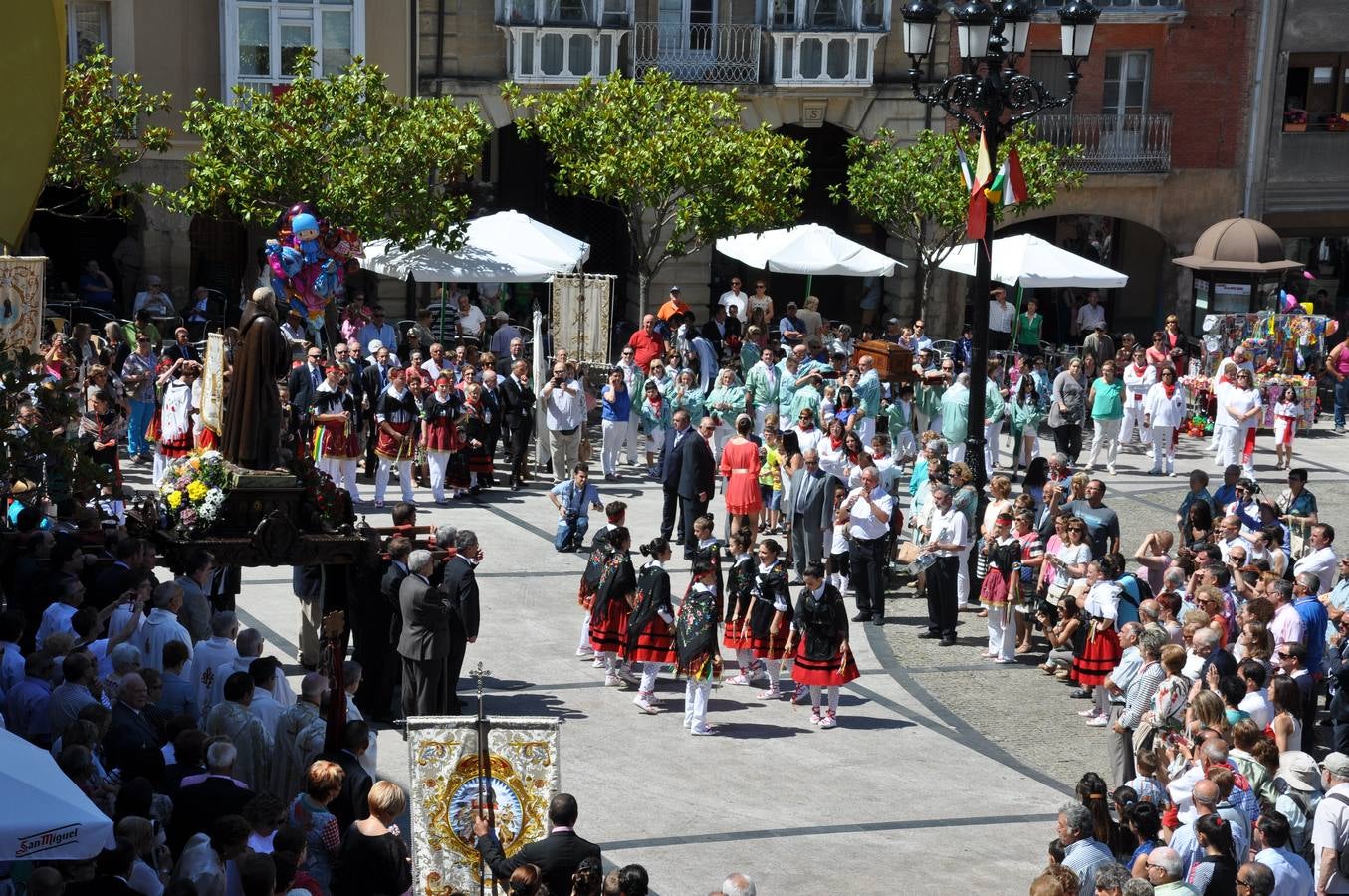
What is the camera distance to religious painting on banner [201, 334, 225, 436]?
1595cm

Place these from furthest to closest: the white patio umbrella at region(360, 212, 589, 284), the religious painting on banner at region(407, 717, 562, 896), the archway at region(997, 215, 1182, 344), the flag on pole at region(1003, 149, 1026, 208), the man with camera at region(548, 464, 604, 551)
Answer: the archway at region(997, 215, 1182, 344) < the white patio umbrella at region(360, 212, 589, 284) < the man with camera at region(548, 464, 604, 551) < the flag on pole at region(1003, 149, 1026, 208) < the religious painting on banner at region(407, 717, 562, 896)

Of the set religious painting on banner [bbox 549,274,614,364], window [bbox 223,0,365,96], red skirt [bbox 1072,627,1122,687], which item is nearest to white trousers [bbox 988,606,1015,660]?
red skirt [bbox 1072,627,1122,687]

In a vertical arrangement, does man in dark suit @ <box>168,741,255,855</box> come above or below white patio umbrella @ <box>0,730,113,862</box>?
below

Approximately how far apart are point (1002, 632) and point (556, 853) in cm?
870

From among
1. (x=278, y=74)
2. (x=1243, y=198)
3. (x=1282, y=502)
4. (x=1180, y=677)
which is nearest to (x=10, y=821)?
(x=1180, y=677)

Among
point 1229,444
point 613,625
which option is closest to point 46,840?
point 613,625

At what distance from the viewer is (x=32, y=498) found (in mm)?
14750

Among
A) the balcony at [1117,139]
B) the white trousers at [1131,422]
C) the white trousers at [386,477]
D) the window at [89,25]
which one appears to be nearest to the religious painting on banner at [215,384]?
the white trousers at [386,477]

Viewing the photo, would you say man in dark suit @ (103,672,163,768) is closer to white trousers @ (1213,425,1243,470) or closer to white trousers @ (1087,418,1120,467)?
white trousers @ (1087,418,1120,467)

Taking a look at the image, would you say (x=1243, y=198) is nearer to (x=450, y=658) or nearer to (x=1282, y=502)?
(x=1282, y=502)

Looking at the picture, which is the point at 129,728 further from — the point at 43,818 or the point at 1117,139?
the point at 1117,139

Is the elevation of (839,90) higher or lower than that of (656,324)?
higher

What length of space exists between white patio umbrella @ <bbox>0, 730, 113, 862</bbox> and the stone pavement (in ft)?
15.3

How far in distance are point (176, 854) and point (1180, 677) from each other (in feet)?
25.1
